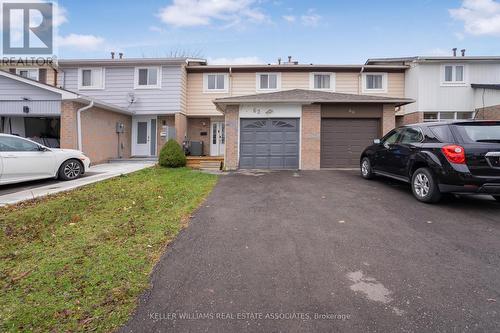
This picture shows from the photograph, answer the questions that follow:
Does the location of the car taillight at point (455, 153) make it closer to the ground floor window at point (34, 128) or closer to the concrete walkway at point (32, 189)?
the concrete walkway at point (32, 189)

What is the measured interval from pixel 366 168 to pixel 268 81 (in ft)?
31.5

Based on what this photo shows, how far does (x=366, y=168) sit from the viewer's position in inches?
351

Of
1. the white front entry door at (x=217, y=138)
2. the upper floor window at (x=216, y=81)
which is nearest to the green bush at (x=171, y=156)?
the white front entry door at (x=217, y=138)

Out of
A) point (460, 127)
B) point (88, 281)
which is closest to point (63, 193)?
point (88, 281)

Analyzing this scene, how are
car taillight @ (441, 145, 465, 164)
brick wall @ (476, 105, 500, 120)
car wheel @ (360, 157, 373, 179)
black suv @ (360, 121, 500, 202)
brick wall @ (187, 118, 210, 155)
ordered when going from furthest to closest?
brick wall @ (187, 118, 210, 155)
brick wall @ (476, 105, 500, 120)
car wheel @ (360, 157, 373, 179)
car taillight @ (441, 145, 465, 164)
black suv @ (360, 121, 500, 202)

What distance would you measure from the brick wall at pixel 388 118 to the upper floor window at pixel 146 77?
38.4ft

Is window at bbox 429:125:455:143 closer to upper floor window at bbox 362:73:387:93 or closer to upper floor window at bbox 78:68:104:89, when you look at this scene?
upper floor window at bbox 362:73:387:93

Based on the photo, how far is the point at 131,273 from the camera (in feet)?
9.75

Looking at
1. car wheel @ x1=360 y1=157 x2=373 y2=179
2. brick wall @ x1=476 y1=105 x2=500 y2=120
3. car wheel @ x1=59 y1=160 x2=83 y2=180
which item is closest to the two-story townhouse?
car wheel @ x1=360 y1=157 x2=373 y2=179

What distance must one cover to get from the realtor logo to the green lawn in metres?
11.1

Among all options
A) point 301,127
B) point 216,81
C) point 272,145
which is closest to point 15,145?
point 272,145

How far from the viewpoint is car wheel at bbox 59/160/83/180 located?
8773mm

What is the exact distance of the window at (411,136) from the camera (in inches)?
253

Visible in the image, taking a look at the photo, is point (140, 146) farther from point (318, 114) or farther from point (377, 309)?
point (377, 309)
